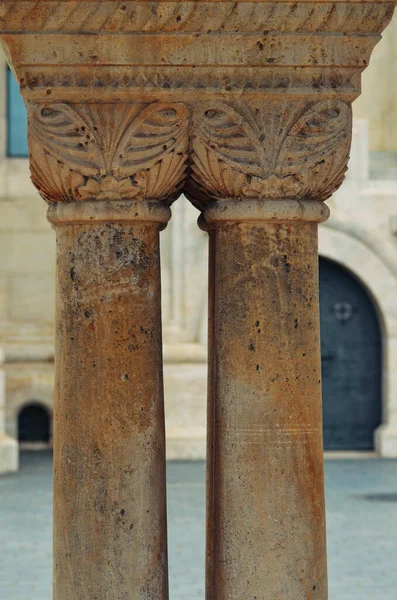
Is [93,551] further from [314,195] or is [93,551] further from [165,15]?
[165,15]

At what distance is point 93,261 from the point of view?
3.88 meters

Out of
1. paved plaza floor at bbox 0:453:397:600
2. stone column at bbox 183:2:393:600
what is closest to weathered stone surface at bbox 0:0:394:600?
stone column at bbox 183:2:393:600

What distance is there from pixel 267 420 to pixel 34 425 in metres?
11.3

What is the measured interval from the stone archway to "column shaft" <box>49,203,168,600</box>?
10.9 metres

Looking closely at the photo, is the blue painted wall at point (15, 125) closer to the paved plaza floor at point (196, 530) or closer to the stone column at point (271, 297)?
the paved plaza floor at point (196, 530)

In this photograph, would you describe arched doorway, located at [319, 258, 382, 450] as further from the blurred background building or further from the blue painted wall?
the blue painted wall

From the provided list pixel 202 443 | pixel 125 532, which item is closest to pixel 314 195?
pixel 125 532

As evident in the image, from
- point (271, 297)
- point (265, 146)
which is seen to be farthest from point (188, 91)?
point (271, 297)

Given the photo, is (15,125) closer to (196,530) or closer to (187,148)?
(196,530)

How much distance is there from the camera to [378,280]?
14.8 m

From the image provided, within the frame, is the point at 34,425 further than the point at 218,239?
Yes

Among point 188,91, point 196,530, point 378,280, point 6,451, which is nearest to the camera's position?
point 188,91

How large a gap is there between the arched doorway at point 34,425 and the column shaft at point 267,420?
11123 mm

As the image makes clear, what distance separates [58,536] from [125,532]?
→ 0.70 ft
